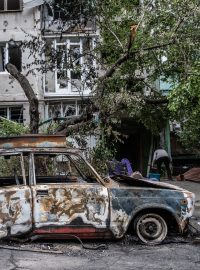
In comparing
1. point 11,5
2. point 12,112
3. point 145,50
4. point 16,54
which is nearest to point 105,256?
point 145,50

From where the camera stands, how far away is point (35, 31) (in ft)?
78.2

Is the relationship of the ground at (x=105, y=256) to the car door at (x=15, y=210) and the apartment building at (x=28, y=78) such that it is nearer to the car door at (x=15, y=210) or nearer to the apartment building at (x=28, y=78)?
the car door at (x=15, y=210)

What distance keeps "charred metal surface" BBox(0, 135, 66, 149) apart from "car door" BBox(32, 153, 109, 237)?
2.12ft

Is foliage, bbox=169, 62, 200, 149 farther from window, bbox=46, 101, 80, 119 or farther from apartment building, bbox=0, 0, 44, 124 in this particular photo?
apartment building, bbox=0, 0, 44, 124

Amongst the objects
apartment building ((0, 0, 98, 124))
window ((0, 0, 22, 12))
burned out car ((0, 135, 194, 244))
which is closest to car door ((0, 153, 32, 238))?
burned out car ((0, 135, 194, 244))

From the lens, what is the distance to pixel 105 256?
7246 mm

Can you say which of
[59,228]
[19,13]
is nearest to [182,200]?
[59,228]

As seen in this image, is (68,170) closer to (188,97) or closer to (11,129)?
(188,97)

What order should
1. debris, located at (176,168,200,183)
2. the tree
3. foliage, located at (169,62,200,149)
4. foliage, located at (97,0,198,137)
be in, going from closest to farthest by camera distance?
1. the tree
2. foliage, located at (97,0,198,137)
3. foliage, located at (169,62,200,149)
4. debris, located at (176,168,200,183)

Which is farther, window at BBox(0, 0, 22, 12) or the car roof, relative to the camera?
window at BBox(0, 0, 22, 12)

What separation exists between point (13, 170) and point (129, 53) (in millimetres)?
3770

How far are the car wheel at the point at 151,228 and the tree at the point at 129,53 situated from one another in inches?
142

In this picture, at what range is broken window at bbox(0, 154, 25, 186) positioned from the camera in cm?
817

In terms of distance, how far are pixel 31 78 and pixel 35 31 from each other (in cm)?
240
